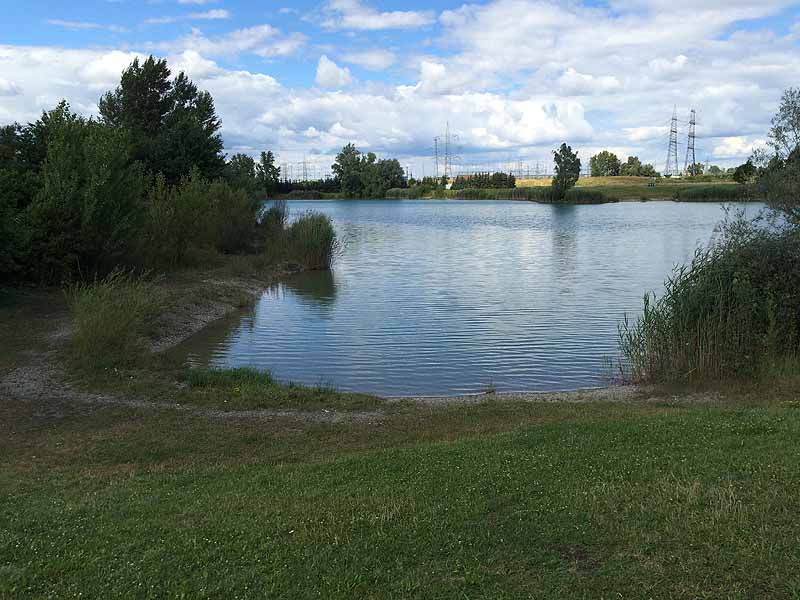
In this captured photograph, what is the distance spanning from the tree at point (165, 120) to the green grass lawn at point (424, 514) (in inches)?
1581

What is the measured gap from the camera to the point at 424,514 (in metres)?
5.75

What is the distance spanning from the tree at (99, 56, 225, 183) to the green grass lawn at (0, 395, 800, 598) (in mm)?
40155

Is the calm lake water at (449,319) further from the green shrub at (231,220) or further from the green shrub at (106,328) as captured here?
the green shrub at (231,220)

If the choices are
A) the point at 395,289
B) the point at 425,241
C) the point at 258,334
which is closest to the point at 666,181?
the point at 425,241

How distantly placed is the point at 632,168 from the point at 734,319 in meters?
186

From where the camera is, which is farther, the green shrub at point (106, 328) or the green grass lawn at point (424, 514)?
the green shrub at point (106, 328)

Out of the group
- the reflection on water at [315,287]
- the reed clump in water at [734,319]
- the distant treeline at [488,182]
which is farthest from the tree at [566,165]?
the reed clump in water at [734,319]

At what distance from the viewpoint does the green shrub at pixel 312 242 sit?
36.3 metres

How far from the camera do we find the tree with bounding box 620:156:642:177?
185 m

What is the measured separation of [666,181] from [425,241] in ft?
383

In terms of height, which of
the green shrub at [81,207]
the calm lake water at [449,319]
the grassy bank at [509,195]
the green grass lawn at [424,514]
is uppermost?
the grassy bank at [509,195]

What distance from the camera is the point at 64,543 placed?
5.41m

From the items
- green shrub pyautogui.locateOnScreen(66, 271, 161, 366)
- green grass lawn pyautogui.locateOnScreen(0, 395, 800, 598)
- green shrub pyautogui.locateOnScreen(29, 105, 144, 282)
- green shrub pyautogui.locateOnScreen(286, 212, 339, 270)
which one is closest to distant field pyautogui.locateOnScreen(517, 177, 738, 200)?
green shrub pyautogui.locateOnScreen(286, 212, 339, 270)

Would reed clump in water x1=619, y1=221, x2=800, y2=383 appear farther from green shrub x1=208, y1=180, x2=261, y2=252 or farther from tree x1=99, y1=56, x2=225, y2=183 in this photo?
tree x1=99, y1=56, x2=225, y2=183
